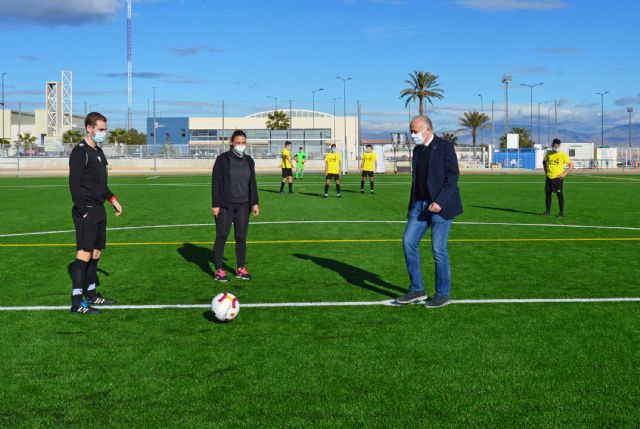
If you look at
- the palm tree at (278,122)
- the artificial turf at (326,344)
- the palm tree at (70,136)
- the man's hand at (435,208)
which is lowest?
the artificial turf at (326,344)

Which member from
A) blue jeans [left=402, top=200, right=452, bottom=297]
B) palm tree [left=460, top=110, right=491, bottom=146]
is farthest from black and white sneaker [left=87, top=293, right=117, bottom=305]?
palm tree [left=460, top=110, right=491, bottom=146]

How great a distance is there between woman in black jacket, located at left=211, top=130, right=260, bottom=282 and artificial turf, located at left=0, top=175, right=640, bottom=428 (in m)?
0.41

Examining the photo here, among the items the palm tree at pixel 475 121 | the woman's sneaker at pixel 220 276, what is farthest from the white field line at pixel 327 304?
the palm tree at pixel 475 121

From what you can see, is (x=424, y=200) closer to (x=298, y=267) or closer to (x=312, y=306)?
(x=312, y=306)

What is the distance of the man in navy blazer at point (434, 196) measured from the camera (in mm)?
7211

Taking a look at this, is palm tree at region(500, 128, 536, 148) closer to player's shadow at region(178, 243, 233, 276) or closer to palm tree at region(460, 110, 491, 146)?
palm tree at region(460, 110, 491, 146)

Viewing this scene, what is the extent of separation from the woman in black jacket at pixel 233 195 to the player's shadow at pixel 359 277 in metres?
1.37

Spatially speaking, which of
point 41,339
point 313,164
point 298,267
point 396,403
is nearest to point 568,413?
point 396,403

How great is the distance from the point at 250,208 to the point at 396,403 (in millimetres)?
5150

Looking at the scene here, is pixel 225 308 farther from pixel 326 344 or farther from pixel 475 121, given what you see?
pixel 475 121

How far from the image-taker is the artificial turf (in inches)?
177

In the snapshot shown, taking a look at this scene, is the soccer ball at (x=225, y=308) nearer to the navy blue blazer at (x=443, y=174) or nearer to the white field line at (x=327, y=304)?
the white field line at (x=327, y=304)

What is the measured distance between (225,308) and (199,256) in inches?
183

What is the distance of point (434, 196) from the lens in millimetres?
7230
